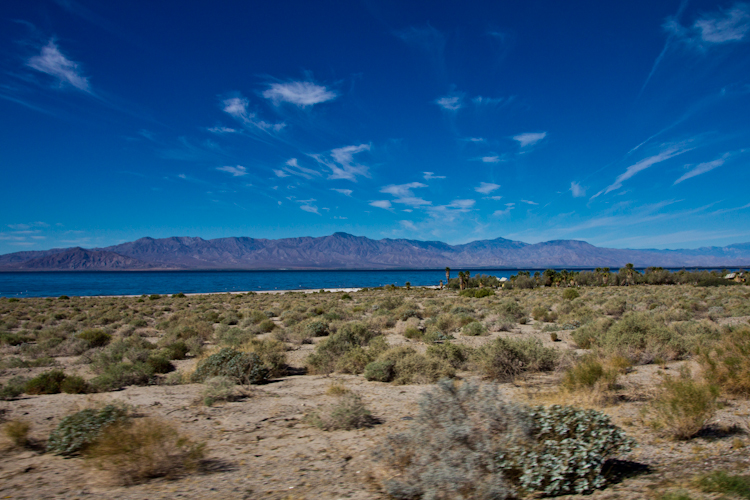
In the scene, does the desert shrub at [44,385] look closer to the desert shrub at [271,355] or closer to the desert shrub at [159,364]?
the desert shrub at [159,364]

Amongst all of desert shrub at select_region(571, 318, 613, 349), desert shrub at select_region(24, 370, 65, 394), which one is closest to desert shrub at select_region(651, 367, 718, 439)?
desert shrub at select_region(571, 318, 613, 349)

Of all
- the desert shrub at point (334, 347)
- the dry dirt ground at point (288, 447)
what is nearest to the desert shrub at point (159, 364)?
the dry dirt ground at point (288, 447)

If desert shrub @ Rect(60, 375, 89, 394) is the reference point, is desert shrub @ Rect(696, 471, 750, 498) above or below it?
above

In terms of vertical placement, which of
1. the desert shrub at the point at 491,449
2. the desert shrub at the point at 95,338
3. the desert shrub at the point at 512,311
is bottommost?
the desert shrub at the point at 95,338

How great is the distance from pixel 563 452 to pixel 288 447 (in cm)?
413

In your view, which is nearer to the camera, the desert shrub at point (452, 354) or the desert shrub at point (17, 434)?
the desert shrub at point (17, 434)

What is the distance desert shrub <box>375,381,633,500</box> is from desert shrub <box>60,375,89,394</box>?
28.3 feet

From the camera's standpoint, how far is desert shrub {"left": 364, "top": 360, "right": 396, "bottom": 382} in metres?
10.1

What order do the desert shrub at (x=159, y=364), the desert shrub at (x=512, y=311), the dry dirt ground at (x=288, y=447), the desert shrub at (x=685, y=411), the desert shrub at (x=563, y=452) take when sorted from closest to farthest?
the desert shrub at (x=563, y=452)
the dry dirt ground at (x=288, y=447)
the desert shrub at (x=685, y=411)
the desert shrub at (x=159, y=364)
the desert shrub at (x=512, y=311)

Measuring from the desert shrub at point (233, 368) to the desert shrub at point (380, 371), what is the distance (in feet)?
9.86

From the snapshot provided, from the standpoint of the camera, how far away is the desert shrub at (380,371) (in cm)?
1008

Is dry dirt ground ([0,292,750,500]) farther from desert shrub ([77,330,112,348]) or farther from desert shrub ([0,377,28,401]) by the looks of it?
desert shrub ([77,330,112,348])

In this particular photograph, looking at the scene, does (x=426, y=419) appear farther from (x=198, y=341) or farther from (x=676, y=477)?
(x=198, y=341)

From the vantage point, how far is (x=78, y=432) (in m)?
5.68
